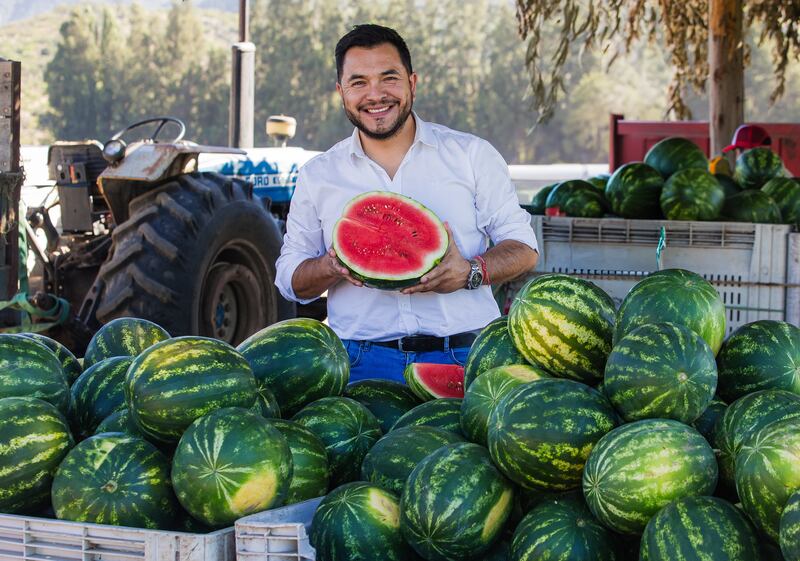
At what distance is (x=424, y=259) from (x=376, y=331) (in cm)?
48

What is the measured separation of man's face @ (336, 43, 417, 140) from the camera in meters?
3.34

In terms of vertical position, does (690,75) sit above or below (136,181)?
above

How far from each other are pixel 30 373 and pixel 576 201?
345cm

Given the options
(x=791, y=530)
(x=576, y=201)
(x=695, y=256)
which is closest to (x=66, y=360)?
(x=791, y=530)

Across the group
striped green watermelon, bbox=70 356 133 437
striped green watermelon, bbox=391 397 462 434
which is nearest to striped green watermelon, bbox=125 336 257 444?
striped green watermelon, bbox=70 356 133 437

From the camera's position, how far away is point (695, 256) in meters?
4.41

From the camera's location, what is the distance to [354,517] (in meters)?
1.89

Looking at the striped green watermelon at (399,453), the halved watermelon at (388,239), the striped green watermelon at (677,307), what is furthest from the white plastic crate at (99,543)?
the halved watermelon at (388,239)

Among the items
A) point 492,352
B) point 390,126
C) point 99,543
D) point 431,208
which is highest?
point 390,126

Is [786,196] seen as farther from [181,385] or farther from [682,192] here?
[181,385]

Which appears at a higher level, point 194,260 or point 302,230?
point 302,230

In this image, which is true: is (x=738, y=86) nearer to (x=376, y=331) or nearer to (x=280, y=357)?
(x=376, y=331)

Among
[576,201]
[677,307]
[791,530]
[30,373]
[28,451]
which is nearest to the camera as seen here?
[791,530]

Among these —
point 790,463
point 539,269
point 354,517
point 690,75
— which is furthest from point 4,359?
point 690,75
